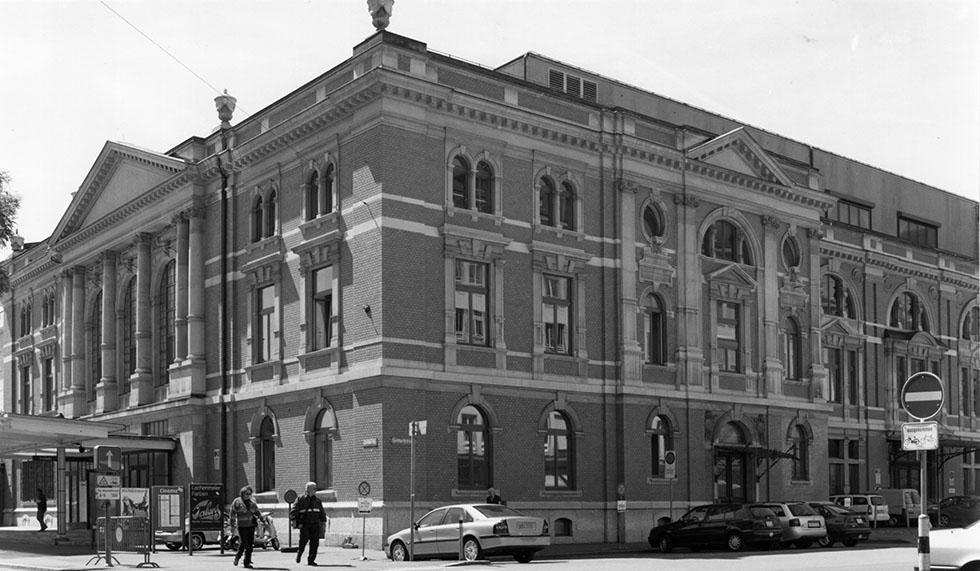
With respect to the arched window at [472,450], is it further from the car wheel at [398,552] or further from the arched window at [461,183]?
the arched window at [461,183]

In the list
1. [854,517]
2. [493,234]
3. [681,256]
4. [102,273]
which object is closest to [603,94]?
[681,256]

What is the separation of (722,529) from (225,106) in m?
21.7

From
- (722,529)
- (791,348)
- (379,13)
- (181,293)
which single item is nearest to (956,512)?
(791,348)

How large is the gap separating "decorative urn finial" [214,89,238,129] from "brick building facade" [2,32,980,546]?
0.72 meters

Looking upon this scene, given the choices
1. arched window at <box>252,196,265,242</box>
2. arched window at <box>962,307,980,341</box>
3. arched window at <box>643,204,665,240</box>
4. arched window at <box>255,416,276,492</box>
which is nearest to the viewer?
arched window at <box>255,416,276,492</box>

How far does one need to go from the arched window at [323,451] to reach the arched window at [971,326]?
38.8 m

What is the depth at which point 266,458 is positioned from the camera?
3906 centimetres

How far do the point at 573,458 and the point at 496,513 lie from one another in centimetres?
979

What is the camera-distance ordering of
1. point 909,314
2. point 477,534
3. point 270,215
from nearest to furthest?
point 477,534, point 270,215, point 909,314

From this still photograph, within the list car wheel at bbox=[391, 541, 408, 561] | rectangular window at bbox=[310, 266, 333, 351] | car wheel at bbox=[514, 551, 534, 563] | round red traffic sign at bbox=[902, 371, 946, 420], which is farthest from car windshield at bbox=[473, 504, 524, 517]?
round red traffic sign at bbox=[902, 371, 946, 420]

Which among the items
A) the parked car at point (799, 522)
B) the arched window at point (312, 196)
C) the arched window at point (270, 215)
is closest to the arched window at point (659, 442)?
the parked car at point (799, 522)

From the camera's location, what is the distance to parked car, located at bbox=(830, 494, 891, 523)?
48.1 meters

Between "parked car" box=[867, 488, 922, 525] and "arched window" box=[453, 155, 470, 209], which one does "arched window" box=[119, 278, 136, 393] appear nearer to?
"arched window" box=[453, 155, 470, 209]

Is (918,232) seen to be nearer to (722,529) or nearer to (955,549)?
(722,529)
